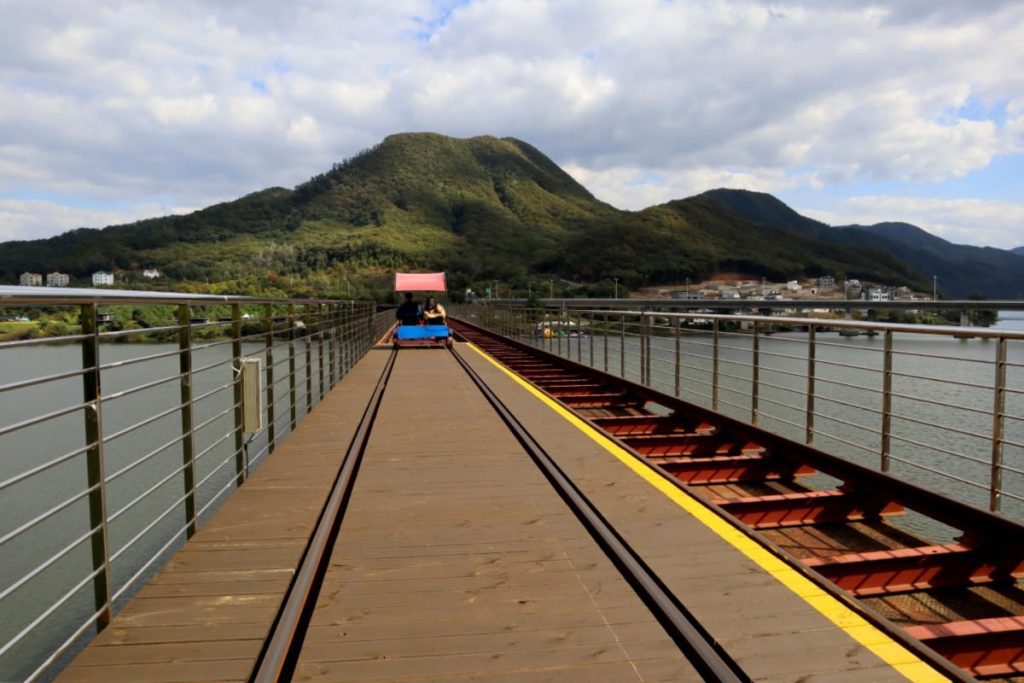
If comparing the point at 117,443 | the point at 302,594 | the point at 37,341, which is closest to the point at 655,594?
the point at 302,594

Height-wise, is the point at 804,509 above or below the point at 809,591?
below

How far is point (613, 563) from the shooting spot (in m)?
3.59

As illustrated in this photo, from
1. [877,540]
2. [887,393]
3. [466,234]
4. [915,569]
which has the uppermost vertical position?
[466,234]

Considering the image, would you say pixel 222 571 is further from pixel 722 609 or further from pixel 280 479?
pixel 722 609

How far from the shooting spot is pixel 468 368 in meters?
14.4

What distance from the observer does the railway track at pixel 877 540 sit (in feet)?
10.2

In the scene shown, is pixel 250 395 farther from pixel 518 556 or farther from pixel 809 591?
pixel 809 591

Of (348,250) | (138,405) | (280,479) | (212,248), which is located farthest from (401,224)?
(280,479)

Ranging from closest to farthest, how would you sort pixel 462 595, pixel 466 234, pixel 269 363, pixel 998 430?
pixel 462 595 → pixel 998 430 → pixel 269 363 → pixel 466 234

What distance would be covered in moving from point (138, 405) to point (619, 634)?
101 ft

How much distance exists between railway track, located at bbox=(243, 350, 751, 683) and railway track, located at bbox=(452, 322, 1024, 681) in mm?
718

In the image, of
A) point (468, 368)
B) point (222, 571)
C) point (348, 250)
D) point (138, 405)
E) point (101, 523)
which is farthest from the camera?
point (348, 250)

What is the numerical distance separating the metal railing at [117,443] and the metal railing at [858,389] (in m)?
4.02

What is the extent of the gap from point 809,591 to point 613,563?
0.90 m
